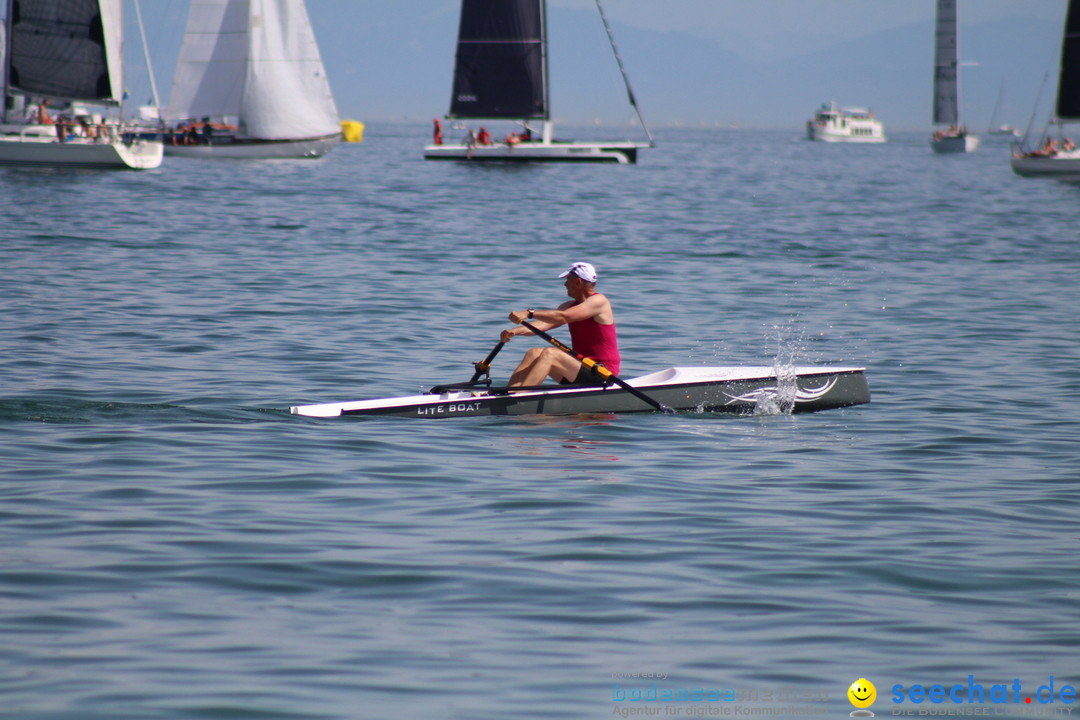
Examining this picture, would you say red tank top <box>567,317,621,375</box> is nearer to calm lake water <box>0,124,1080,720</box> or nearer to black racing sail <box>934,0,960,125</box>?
calm lake water <box>0,124,1080,720</box>

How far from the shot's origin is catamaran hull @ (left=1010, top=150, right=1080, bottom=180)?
165ft

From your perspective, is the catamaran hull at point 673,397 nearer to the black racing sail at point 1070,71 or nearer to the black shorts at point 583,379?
the black shorts at point 583,379

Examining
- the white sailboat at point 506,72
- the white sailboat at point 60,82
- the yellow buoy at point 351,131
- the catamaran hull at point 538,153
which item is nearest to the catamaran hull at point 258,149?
the catamaran hull at point 538,153

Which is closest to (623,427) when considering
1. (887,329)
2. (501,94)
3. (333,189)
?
(887,329)

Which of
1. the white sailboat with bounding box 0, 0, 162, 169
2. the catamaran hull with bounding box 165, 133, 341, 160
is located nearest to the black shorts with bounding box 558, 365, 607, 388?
the white sailboat with bounding box 0, 0, 162, 169

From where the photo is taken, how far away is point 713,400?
445 inches

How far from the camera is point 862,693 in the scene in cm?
528

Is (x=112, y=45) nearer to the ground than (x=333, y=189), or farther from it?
farther from it

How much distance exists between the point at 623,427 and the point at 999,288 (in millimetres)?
12680

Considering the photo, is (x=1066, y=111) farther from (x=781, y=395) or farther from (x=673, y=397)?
(x=673, y=397)

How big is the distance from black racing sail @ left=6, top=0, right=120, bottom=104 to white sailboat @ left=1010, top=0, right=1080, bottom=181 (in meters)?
37.2

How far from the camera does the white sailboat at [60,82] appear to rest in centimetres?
4347

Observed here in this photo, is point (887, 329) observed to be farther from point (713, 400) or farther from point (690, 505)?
point (690, 505)

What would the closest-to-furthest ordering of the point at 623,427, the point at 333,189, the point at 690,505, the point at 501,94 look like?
the point at 690,505 → the point at 623,427 → the point at 333,189 → the point at 501,94
